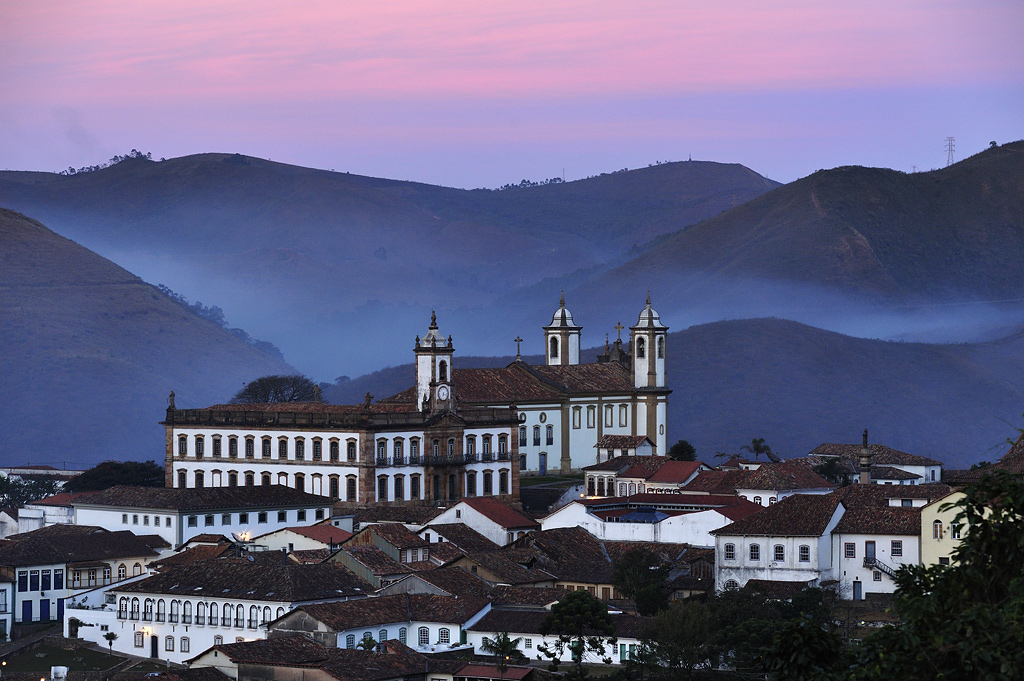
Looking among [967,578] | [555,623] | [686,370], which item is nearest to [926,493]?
[555,623]

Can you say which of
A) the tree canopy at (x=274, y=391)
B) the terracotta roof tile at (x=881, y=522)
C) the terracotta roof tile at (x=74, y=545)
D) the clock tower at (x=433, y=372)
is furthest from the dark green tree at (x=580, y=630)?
the tree canopy at (x=274, y=391)

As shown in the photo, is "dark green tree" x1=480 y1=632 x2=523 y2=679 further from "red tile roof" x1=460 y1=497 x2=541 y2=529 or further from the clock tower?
the clock tower

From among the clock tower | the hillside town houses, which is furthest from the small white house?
the clock tower

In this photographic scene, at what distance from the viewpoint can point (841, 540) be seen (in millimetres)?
62656

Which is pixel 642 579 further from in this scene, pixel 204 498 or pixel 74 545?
pixel 204 498

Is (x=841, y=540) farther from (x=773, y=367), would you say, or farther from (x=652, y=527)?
(x=773, y=367)

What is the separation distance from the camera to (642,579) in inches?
2438

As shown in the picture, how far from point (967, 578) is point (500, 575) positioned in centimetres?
4211

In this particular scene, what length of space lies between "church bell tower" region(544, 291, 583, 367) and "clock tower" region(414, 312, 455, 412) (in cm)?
2044

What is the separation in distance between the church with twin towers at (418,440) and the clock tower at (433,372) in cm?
5

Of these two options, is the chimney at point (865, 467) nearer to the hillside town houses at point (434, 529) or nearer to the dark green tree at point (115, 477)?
the hillside town houses at point (434, 529)

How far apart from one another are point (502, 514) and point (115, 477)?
3208 centimetres

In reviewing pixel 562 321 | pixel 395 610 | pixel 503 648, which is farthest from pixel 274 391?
pixel 503 648

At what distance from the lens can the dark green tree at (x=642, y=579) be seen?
59250 millimetres
